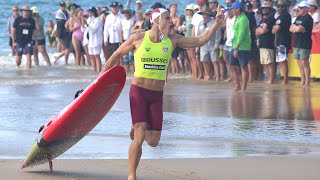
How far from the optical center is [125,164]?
10.7m

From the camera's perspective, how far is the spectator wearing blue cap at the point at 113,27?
2523 cm

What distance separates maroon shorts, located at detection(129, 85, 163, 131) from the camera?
976 cm

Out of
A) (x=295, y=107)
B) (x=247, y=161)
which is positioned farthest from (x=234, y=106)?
(x=247, y=161)

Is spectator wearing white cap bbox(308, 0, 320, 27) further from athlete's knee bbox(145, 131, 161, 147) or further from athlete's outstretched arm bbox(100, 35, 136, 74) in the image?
athlete's knee bbox(145, 131, 161, 147)

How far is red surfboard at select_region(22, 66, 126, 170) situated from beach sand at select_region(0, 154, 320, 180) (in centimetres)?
23

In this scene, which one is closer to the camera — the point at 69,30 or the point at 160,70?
the point at 160,70

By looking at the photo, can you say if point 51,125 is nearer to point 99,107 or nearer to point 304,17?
point 99,107

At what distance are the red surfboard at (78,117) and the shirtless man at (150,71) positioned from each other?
0.24 m

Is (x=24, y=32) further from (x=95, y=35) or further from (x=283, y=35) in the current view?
(x=283, y=35)

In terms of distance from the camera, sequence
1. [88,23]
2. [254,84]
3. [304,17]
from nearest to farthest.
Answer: [304,17] → [254,84] → [88,23]

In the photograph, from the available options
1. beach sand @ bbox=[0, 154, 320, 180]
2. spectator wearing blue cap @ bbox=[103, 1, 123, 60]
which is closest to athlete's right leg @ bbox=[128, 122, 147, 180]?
beach sand @ bbox=[0, 154, 320, 180]

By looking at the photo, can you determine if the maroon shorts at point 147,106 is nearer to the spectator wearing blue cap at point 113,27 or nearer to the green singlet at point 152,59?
the green singlet at point 152,59

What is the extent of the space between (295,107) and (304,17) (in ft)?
11.5

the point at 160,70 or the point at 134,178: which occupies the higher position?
the point at 160,70
